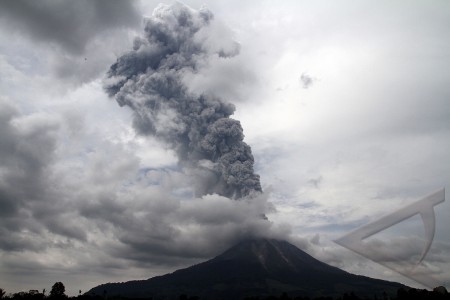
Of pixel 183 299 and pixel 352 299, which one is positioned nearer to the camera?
pixel 352 299

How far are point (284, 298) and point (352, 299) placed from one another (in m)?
23.3

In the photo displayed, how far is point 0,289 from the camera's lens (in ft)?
374

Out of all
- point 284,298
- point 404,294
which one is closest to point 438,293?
point 404,294

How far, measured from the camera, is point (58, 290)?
399 ft

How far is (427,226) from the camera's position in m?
10.8

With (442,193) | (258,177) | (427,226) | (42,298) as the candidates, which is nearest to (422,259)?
(427,226)

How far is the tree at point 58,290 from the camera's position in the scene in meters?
120

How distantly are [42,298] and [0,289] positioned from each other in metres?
14.9

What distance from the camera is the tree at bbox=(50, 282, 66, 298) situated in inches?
4715

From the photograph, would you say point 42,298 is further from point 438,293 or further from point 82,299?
point 438,293

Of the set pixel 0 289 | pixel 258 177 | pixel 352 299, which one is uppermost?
pixel 258 177

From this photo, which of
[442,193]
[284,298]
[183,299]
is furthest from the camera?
[183,299]

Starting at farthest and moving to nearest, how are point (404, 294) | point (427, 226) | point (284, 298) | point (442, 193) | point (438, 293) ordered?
point (284, 298), point (404, 294), point (438, 293), point (427, 226), point (442, 193)

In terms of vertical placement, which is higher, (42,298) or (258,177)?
(258,177)
